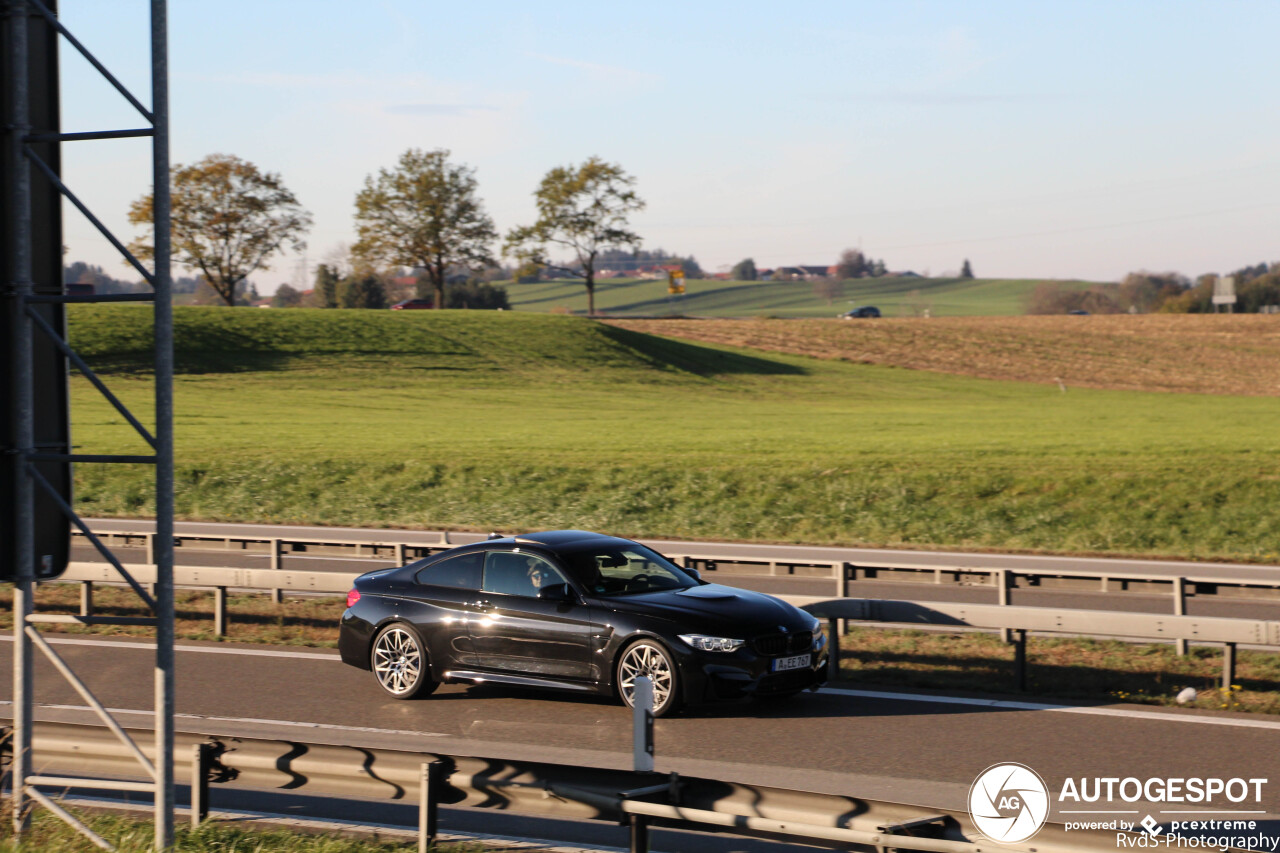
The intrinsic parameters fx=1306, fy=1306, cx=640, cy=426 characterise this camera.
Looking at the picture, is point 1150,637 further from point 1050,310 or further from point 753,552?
point 1050,310

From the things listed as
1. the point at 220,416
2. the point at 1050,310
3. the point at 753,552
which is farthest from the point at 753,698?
the point at 1050,310

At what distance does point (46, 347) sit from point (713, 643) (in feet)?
17.1

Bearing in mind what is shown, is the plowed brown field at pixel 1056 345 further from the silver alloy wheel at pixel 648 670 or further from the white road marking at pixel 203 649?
the silver alloy wheel at pixel 648 670

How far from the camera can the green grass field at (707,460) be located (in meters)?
22.7

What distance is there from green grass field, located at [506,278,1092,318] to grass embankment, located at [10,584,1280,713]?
492 ft

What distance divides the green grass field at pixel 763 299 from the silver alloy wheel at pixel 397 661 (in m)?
153

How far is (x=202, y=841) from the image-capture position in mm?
6219

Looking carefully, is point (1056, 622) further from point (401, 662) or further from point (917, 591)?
point (917, 591)

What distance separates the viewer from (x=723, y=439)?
32531 millimetres

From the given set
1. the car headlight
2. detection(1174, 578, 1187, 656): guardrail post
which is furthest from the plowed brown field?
the car headlight

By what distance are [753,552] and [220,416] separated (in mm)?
25381

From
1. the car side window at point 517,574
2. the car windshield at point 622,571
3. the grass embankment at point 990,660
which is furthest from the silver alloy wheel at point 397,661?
the grass embankment at point 990,660

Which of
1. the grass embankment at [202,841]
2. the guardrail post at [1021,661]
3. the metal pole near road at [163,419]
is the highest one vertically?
the metal pole near road at [163,419]

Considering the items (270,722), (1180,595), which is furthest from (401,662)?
(1180,595)
